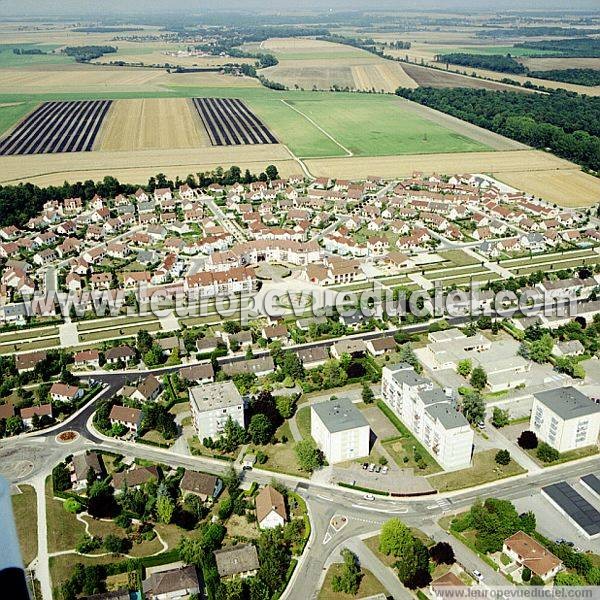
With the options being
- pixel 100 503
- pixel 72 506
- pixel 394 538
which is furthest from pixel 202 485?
pixel 394 538

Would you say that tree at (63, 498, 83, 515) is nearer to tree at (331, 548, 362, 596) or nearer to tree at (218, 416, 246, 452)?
tree at (218, 416, 246, 452)

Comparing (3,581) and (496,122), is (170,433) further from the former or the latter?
(496,122)

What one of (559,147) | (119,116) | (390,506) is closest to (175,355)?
(390,506)

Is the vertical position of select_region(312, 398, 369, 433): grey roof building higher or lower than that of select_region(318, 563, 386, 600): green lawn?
higher

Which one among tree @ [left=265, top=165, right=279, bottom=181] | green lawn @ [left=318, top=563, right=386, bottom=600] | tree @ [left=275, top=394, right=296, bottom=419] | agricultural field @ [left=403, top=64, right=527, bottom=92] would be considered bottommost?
green lawn @ [left=318, top=563, right=386, bottom=600]

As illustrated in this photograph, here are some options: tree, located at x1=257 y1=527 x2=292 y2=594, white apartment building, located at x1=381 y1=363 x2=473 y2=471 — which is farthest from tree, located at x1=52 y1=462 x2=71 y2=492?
white apartment building, located at x1=381 y1=363 x2=473 y2=471

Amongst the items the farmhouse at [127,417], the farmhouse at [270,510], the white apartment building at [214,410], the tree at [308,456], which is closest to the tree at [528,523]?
the tree at [308,456]
